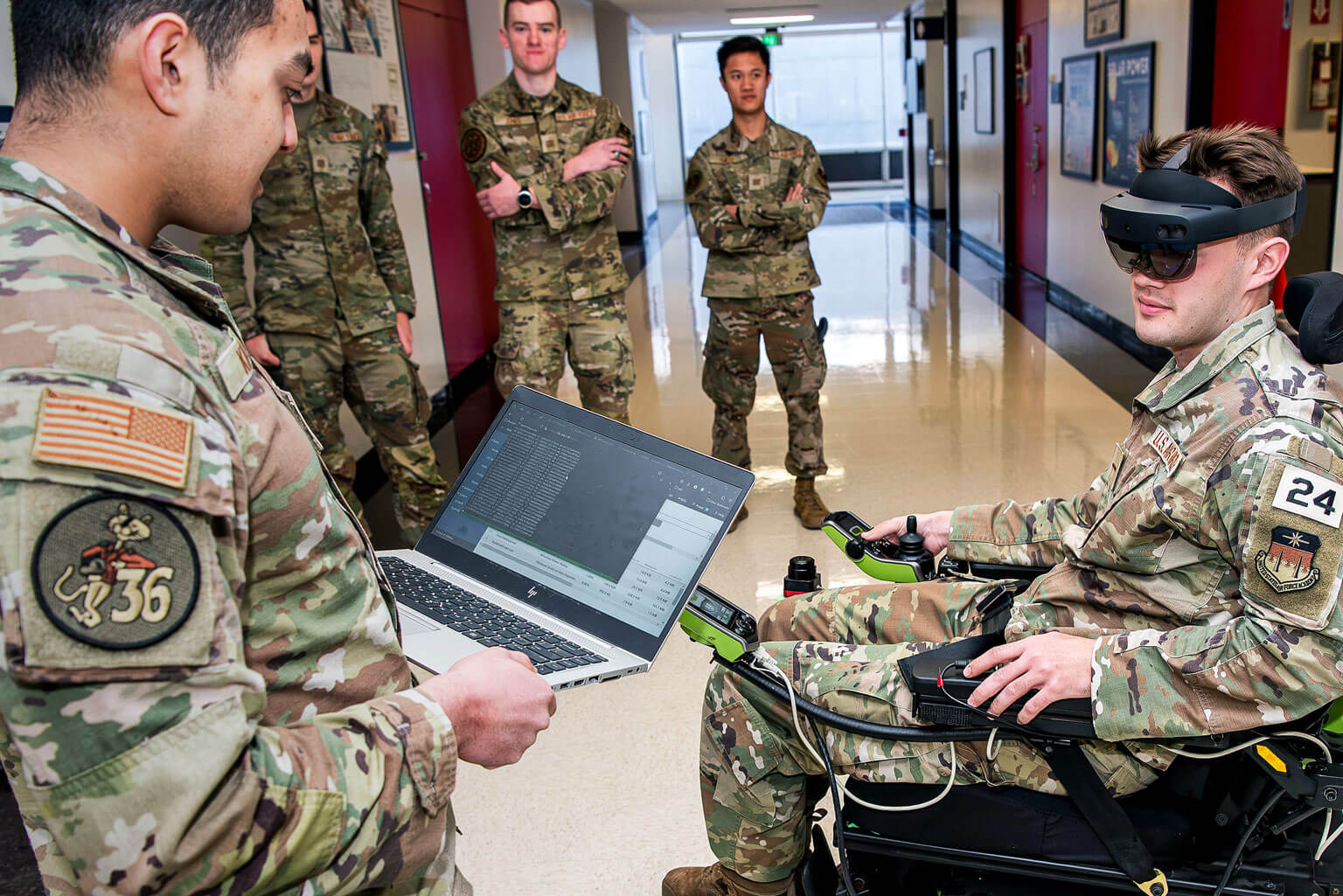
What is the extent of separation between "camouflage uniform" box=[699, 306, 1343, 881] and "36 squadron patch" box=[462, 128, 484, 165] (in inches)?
87.2

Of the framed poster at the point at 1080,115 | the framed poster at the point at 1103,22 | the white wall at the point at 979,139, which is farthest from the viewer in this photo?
the white wall at the point at 979,139

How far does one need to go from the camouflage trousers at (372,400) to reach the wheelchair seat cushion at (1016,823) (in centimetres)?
210

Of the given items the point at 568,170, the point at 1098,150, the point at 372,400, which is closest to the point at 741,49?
the point at 568,170

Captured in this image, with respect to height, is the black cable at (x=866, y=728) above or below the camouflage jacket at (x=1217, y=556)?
below

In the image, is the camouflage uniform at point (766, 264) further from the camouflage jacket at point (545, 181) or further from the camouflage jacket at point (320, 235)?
the camouflage jacket at point (320, 235)

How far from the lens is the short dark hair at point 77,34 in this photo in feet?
2.25

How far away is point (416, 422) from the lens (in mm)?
3361

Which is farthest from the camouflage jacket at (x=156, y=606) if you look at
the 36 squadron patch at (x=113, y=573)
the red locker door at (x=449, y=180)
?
the red locker door at (x=449, y=180)

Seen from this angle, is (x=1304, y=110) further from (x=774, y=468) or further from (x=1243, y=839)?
(x=1243, y=839)

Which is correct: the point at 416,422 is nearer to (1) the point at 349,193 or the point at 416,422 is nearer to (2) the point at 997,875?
(1) the point at 349,193

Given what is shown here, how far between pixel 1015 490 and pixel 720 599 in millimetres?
2667

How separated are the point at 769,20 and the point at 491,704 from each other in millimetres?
14696

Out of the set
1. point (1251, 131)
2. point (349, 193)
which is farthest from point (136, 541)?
point (349, 193)

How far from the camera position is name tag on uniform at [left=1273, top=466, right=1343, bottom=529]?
47.1 inches
